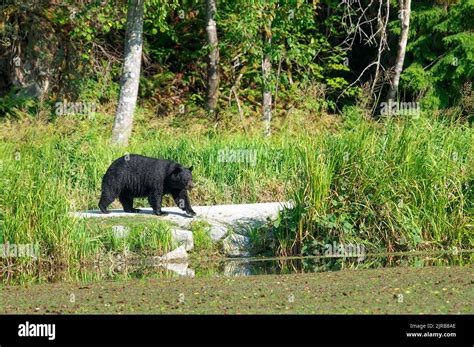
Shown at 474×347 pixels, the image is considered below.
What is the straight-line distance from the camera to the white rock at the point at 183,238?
1234 centimetres

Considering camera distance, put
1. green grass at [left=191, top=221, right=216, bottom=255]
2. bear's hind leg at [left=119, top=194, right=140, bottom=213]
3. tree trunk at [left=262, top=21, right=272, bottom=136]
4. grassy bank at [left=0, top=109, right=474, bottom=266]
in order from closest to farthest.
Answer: grassy bank at [left=0, top=109, right=474, bottom=266] → green grass at [left=191, top=221, right=216, bottom=255] → bear's hind leg at [left=119, top=194, right=140, bottom=213] → tree trunk at [left=262, top=21, right=272, bottom=136]

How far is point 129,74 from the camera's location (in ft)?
59.5

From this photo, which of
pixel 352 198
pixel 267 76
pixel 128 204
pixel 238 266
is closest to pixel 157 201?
pixel 128 204

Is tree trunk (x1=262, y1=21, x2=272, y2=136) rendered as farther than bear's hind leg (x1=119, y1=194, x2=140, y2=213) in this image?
Yes

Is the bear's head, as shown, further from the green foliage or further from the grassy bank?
the green foliage

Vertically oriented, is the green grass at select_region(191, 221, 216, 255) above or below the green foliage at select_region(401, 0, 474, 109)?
below

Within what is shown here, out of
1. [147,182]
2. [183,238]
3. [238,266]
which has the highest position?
[147,182]

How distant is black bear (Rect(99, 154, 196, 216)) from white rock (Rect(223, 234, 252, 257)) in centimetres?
67

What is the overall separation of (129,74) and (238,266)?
741 cm

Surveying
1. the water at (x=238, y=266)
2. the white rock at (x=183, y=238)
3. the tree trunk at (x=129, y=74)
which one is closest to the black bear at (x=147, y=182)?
the white rock at (x=183, y=238)

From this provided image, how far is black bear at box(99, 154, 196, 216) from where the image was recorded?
1293 centimetres

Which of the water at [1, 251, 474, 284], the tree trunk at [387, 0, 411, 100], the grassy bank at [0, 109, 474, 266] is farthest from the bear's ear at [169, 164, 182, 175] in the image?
the tree trunk at [387, 0, 411, 100]

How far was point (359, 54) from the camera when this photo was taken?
82.9 ft

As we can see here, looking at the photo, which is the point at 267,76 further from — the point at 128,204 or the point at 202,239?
the point at 202,239
